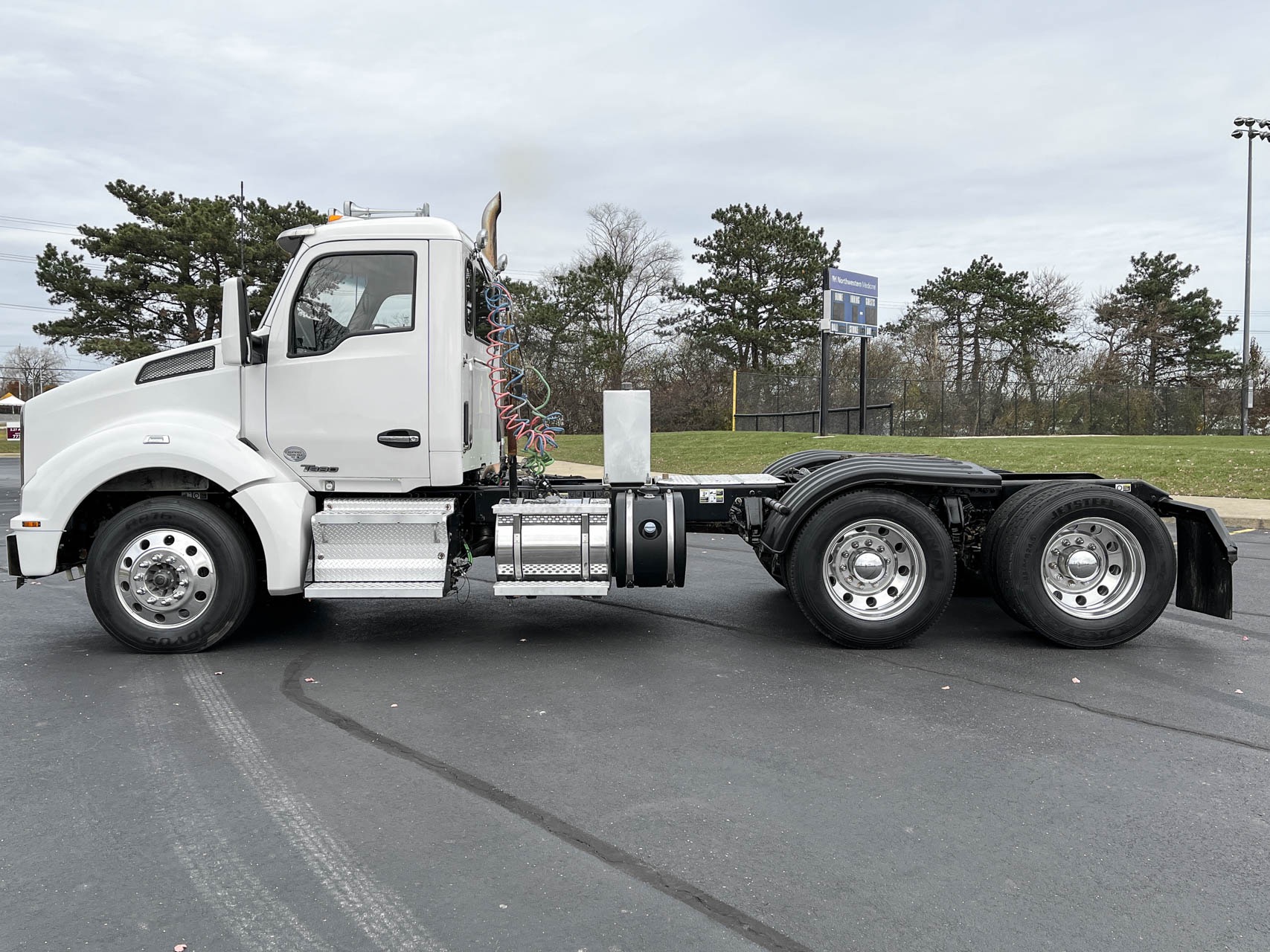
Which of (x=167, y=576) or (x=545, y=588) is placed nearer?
(x=167, y=576)

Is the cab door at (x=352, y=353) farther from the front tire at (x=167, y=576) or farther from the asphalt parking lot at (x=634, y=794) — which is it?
the asphalt parking lot at (x=634, y=794)

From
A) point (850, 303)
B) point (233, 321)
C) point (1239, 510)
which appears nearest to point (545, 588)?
point (233, 321)

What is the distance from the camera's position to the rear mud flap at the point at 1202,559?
240 inches

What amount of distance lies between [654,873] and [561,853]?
1.19 ft

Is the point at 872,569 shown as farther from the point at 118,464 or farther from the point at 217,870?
the point at 118,464

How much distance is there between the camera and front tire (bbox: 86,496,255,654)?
19.5ft

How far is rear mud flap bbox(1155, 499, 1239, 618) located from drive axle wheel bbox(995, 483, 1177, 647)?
0.91 feet

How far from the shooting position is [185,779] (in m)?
4.04

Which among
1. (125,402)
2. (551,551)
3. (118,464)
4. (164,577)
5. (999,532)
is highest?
(125,402)

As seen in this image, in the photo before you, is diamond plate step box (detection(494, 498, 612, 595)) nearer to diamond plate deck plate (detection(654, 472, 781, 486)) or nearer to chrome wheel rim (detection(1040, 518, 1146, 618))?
diamond plate deck plate (detection(654, 472, 781, 486))

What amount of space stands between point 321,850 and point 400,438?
10.7 feet

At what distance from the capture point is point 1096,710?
4.96m

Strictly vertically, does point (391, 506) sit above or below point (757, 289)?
below

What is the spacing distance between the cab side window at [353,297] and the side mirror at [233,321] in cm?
34
